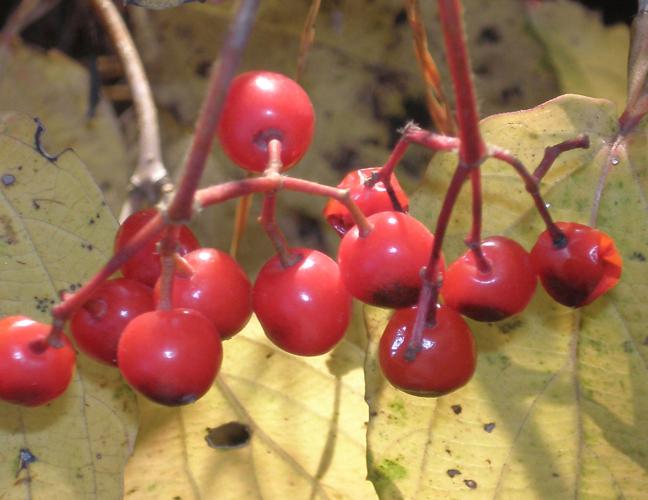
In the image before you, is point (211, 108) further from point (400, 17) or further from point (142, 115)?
point (400, 17)

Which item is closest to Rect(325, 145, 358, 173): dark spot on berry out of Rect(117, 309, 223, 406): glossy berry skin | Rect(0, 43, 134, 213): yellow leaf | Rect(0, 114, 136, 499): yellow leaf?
Rect(0, 43, 134, 213): yellow leaf

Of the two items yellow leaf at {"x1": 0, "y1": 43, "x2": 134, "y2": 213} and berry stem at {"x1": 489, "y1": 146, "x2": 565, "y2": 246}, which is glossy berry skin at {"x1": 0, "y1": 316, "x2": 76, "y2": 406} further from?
yellow leaf at {"x1": 0, "y1": 43, "x2": 134, "y2": 213}

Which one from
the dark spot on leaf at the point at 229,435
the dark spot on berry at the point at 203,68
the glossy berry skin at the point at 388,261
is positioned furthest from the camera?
the dark spot on berry at the point at 203,68

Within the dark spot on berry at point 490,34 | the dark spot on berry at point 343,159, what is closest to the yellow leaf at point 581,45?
the dark spot on berry at point 490,34

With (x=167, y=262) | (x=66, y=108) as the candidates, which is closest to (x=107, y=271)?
(x=167, y=262)

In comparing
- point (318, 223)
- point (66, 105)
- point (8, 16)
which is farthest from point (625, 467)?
point (8, 16)

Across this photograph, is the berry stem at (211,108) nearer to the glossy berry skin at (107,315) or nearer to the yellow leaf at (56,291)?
the glossy berry skin at (107,315)
